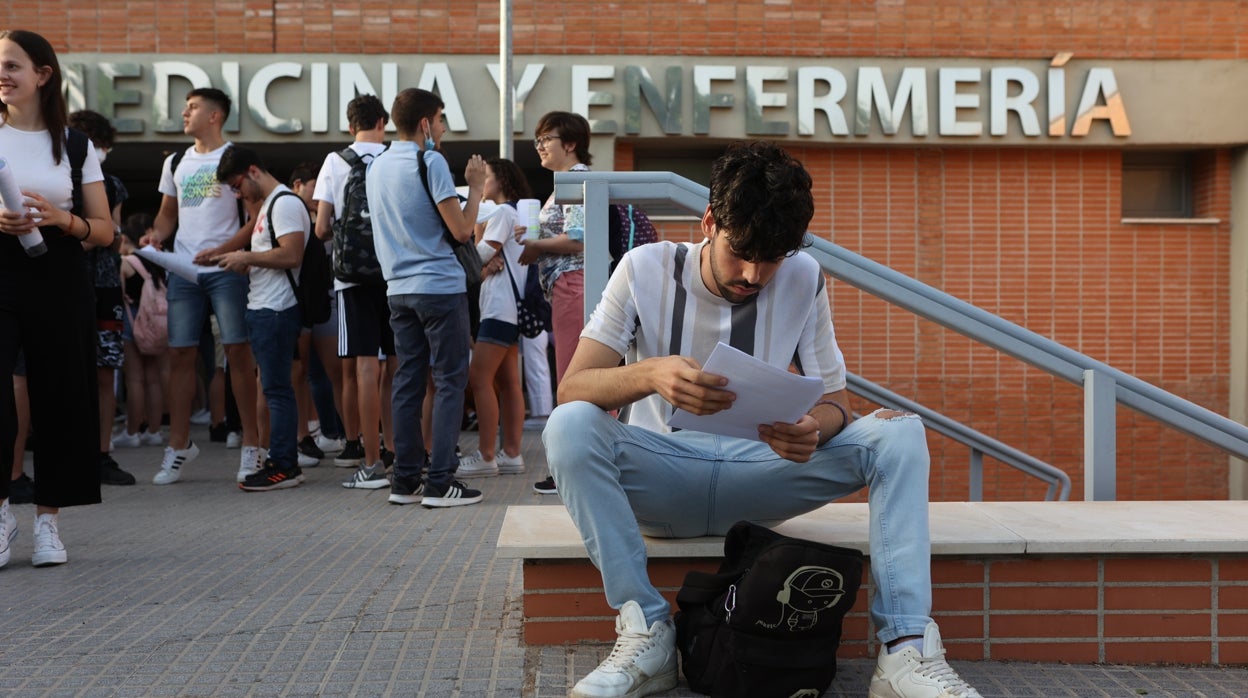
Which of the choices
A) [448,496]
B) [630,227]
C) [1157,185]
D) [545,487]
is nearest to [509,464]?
[545,487]

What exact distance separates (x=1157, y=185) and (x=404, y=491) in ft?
32.6

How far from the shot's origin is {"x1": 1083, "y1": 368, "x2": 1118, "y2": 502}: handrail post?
12.3ft

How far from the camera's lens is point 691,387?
8.62 feet

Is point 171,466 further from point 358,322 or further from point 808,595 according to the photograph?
point 808,595

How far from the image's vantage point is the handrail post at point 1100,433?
12.3 ft

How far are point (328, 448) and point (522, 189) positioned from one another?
2619mm

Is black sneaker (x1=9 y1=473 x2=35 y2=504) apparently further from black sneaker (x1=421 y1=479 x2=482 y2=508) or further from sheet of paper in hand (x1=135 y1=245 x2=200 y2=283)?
black sneaker (x1=421 y1=479 x2=482 y2=508)

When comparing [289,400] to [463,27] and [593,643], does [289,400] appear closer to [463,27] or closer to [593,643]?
[593,643]

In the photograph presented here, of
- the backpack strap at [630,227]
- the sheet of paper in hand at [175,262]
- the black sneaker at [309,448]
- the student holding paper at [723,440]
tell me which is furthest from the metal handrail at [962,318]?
the black sneaker at [309,448]

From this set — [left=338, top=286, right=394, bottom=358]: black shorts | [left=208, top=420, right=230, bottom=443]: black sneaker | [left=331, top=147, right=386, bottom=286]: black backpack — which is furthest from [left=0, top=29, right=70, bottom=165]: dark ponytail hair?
[left=208, top=420, right=230, bottom=443]: black sneaker

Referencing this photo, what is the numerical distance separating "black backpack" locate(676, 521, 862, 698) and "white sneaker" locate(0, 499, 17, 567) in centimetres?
286

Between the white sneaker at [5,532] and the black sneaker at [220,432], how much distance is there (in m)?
5.16

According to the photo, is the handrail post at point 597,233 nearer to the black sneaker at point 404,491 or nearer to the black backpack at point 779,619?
the black backpack at point 779,619

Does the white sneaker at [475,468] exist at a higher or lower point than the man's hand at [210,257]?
lower
